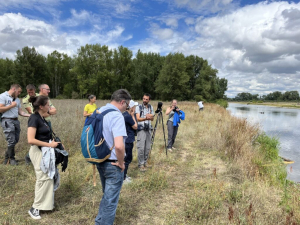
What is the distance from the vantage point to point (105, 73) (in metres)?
37.3

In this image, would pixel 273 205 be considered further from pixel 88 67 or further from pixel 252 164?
A: pixel 88 67

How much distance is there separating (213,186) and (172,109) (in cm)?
290

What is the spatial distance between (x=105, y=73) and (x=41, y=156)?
36.4 meters

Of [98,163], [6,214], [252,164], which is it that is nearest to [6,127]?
[6,214]

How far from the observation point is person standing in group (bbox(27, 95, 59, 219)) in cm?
260

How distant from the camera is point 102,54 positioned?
38312mm

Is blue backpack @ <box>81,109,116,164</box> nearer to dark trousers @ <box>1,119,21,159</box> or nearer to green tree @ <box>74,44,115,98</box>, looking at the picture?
dark trousers @ <box>1,119,21,159</box>

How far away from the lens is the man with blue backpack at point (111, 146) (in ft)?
6.60

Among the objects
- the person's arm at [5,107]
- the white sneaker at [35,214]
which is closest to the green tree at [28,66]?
the person's arm at [5,107]

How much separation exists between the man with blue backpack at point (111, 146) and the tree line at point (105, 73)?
36082 mm

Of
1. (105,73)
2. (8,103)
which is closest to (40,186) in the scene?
(8,103)

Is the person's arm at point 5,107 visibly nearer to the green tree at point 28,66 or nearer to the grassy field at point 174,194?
the grassy field at point 174,194

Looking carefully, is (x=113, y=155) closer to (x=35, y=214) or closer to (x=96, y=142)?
(x=96, y=142)

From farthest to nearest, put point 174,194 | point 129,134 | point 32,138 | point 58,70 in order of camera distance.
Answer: point 58,70 < point 129,134 < point 174,194 < point 32,138
